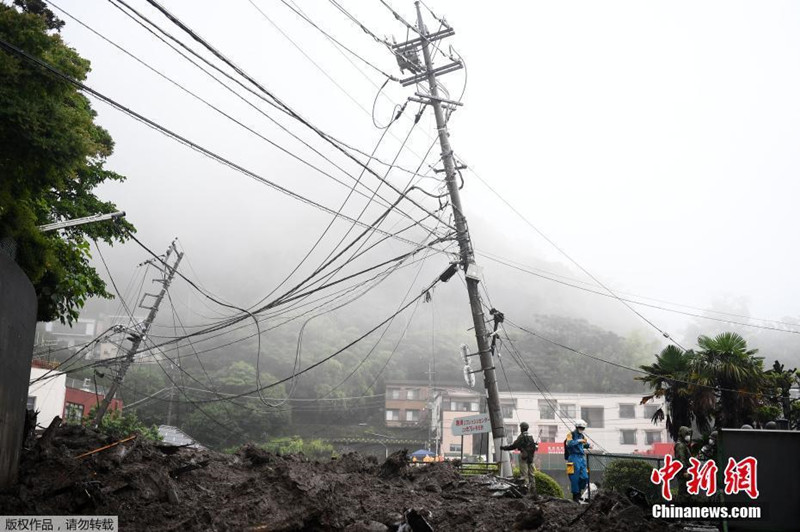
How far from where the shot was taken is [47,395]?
35469 mm

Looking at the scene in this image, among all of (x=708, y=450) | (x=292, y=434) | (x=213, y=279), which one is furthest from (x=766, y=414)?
(x=213, y=279)

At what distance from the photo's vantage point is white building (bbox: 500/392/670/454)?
62.3m

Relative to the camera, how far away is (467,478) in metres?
13.6

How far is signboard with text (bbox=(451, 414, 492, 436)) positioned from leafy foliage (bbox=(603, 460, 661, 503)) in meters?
3.42

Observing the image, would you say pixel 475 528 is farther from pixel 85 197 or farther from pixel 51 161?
pixel 85 197

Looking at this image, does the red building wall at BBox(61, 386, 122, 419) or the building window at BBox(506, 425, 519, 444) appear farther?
the building window at BBox(506, 425, 519, 444)

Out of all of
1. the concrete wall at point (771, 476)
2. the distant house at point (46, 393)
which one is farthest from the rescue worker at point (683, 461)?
the distant house at point (46, 393)

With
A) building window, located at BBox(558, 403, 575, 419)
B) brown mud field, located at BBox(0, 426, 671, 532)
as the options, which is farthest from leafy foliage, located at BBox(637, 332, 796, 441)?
building window, located at BBox(558, 403, 575, 419)

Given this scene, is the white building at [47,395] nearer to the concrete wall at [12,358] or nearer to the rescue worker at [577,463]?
the concrete wall at [12,358]

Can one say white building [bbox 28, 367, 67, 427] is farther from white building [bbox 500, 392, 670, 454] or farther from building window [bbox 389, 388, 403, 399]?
building window [bbox 389, 388, 403, 399]

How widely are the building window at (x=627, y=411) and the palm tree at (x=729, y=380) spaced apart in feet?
150

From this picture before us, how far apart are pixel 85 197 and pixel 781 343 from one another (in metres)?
144

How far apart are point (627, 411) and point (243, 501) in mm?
60844

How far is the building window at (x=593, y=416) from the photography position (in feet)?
210
